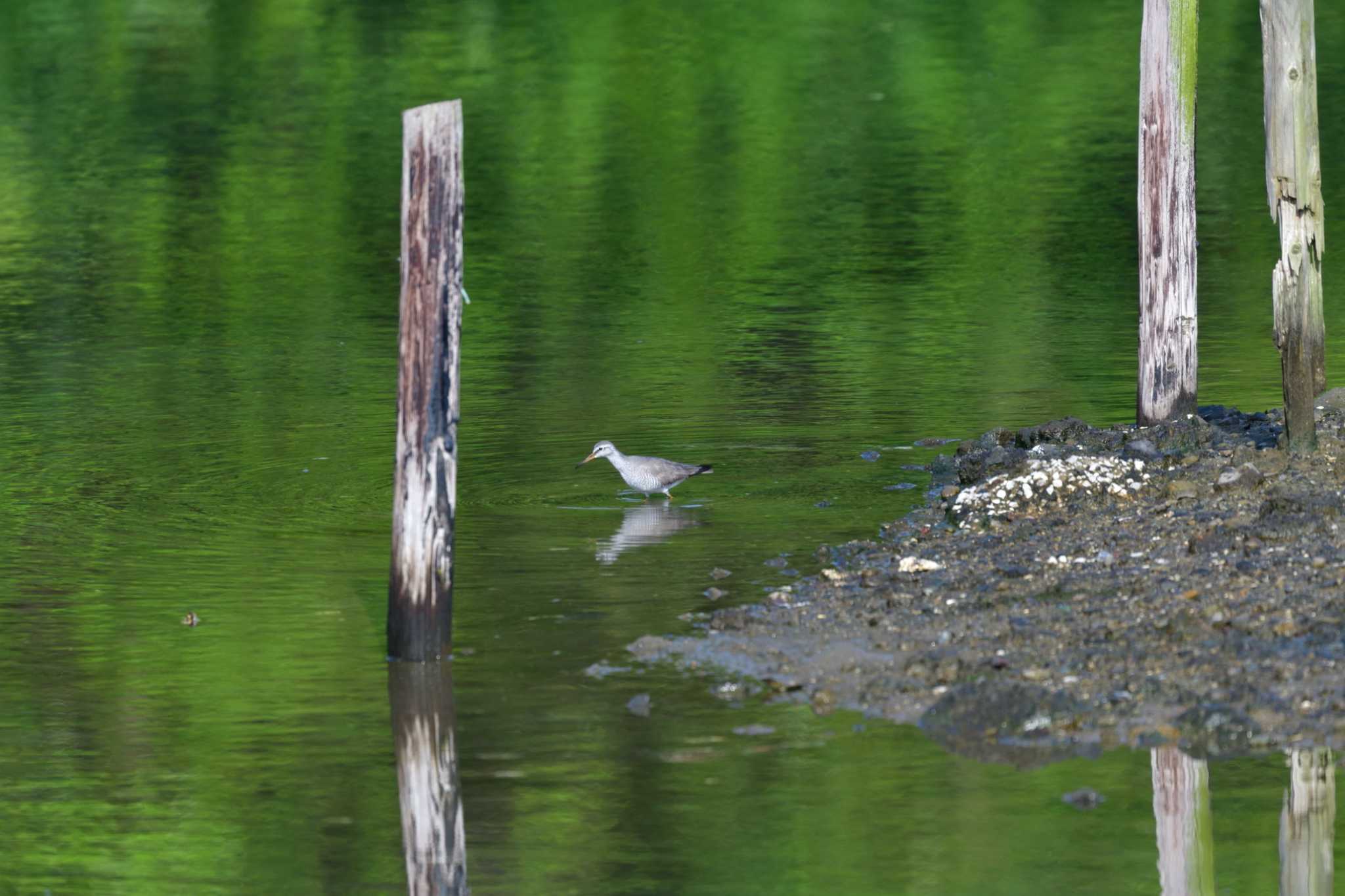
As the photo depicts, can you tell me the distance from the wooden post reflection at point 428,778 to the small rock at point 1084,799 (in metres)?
2.73

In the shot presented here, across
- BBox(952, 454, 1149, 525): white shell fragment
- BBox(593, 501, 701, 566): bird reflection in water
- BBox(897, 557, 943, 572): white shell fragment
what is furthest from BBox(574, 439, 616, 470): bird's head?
BBox(897, 557, 943, 572): white shell fragment

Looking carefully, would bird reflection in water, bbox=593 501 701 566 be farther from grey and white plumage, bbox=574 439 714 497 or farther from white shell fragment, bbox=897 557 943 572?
white shell fragment, bbox=897 557 943 572

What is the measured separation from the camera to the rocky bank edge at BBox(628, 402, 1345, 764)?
11.6 meters

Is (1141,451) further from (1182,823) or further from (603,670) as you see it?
(1182,823)

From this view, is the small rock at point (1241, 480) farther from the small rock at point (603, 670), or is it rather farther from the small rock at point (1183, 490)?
the small rock at point (603, 670)

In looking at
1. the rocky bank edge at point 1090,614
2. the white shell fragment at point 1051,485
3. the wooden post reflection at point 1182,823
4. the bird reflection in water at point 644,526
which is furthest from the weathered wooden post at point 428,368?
the white shell fragment at point 1051,485

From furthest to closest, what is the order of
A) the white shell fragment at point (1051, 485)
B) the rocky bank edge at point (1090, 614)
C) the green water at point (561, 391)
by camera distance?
the white shell fragment at point (1051, 485), the rocky bank edge at point (1090, 614), the green water at point (561, 391)

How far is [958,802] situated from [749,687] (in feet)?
6.90

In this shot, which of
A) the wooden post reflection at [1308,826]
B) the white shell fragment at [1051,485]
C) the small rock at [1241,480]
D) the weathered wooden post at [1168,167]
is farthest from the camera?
the weathered wooden post at [1168,167]

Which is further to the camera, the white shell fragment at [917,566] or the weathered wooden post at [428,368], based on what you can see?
the white shell fragment at [917,566]

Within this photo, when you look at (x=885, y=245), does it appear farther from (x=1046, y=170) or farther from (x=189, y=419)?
(x=189, y=419)

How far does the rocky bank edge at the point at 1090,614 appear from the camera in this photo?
1159 centimetres

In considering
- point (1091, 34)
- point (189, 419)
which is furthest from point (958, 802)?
point (1091, 34)

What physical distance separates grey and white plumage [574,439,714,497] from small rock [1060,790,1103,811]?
25.8 ft
